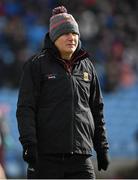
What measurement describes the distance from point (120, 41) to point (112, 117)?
2.17 meters

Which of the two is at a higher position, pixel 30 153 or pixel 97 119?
pixel 97 119

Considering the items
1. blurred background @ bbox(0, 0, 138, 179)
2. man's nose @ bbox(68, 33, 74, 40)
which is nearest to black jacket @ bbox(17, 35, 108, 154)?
man's nose @ bbox(68, 33, 74, 40)

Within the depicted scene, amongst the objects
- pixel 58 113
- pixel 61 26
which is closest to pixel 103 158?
pixel 58 113

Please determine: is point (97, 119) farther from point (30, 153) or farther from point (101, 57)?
point (101, 57)

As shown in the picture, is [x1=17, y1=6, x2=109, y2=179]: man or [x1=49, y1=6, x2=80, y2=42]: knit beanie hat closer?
[x1=17, y1=6, x2=109, y2=179]: man

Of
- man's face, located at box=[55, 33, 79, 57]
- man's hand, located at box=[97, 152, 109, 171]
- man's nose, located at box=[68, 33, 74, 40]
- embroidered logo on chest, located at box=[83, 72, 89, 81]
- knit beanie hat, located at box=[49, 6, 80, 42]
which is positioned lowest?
man's hand, located at box=[97, 152, 109, 171]

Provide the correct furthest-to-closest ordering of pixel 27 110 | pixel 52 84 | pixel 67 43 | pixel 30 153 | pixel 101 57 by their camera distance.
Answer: pixel 101 57 → pixel 67 43 → pixel 52 84 → pixel 27 110 → pixel 30 153

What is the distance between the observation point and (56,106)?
5.26m

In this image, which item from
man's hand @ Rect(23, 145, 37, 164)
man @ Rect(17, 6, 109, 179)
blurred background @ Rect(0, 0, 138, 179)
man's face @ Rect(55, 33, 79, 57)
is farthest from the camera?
blurred background @ Rect(0, 0, 138, 179)

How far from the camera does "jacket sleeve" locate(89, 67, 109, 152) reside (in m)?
5.51

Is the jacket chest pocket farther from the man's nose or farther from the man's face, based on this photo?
the man's nose

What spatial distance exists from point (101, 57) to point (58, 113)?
9.55 meters

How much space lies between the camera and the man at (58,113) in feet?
17.1

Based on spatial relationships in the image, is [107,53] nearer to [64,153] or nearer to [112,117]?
[112,117]
